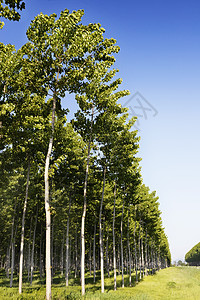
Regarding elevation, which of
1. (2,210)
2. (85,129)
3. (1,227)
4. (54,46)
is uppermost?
(54,46)

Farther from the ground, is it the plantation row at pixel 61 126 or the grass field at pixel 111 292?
the plantation row at pixel 61 126

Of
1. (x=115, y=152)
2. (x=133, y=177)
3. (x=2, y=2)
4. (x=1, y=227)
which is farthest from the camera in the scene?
(x=1, y=227)

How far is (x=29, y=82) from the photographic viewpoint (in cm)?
1250

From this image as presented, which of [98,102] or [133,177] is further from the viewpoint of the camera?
[133,177]

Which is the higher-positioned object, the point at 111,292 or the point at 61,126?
the point at 61,126

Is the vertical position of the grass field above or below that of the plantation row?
below

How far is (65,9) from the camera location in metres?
11.2

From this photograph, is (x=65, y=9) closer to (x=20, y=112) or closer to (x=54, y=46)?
(x=54, y=46)

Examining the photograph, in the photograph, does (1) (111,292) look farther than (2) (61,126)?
No

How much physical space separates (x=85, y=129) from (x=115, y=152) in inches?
172

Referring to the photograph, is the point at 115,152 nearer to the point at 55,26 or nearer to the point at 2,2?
the point at 55,26

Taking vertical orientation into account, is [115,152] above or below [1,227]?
above

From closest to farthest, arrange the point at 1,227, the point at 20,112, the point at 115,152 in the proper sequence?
the point at 20,112 → the point at 115,152 → the point at 1,227

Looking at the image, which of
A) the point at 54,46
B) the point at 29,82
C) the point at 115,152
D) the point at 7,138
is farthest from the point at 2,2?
the point at 115,152
